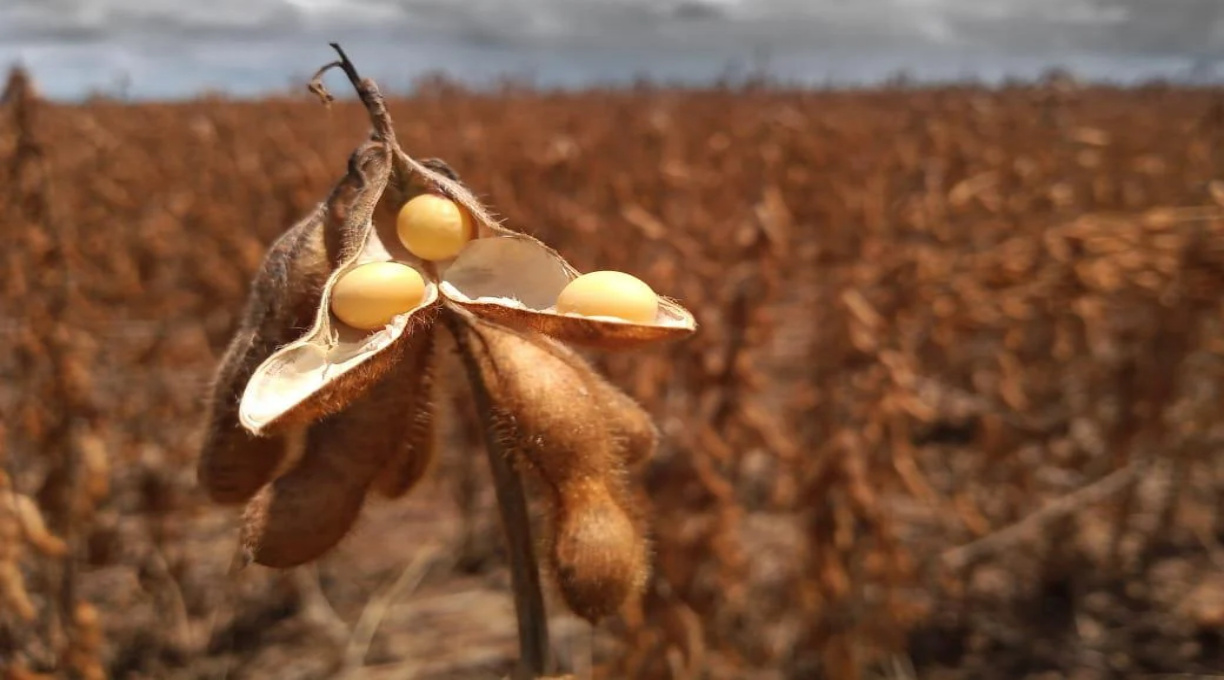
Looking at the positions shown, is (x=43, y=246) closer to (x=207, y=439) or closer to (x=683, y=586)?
(x=207, y=439)

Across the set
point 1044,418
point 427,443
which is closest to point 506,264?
point 427,443

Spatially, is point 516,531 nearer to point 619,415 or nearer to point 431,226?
point 619,415

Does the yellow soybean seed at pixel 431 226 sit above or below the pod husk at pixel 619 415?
above

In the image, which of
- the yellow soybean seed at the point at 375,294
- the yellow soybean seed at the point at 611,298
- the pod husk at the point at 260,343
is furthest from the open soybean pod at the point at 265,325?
the yellow soybean seed at the point at 611,298

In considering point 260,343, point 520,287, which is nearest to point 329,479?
point 260,343

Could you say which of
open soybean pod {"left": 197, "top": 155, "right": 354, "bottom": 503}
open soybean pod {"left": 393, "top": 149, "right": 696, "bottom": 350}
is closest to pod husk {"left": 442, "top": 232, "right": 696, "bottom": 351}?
open soybean pod {"left": 393, "top": 149, "right": 696, "bottom": 350}

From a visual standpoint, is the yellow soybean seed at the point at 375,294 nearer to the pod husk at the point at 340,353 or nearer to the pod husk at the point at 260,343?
the pod husk at the point at 340,353
